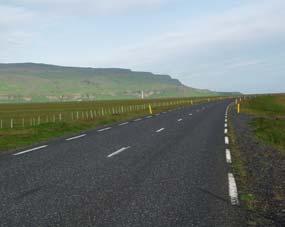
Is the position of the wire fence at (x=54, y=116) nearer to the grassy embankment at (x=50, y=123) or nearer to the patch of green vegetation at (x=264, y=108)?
the grassy embankment at (x=50, y=123)

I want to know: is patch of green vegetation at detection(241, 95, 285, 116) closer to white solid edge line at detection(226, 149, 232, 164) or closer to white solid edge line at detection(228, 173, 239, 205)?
white solid edge line at detection(226, 149, 232, 164)

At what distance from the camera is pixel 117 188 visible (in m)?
8.01

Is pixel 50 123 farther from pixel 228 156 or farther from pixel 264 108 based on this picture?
pixel 264 108

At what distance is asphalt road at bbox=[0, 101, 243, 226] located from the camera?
6.04 meters

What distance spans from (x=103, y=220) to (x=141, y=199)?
1.36 m

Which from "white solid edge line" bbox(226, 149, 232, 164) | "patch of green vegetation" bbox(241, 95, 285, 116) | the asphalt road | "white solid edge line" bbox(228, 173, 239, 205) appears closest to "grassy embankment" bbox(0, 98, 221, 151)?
the asphalt road

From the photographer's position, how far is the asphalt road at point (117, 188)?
238 inches

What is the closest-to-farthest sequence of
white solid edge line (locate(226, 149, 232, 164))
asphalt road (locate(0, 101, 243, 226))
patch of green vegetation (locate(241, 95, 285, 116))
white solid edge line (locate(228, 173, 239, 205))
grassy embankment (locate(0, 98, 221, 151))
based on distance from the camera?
asphalt road (locate(0, 101, 243, 226))
white solid edge line (locate(228, 173, 239, 205))
white solid edge line (locate(226, 149, 232, 164))
grassy embankment (locate(0, 98, 221, 151))
patch of green vegetation (locate(241, 95, 285, 116))

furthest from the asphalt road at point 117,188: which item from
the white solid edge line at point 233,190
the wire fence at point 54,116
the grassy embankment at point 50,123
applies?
the wire fence at point 54,116

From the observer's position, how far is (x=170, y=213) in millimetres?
6285

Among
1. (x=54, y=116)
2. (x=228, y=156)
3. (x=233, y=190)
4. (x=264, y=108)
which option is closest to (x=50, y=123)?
(x=228, y=156)

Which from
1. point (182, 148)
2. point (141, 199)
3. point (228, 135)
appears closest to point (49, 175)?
point (141, 199)

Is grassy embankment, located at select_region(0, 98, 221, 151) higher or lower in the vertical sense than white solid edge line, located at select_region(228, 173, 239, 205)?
lower

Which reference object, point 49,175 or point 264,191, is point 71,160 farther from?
point 264,191
